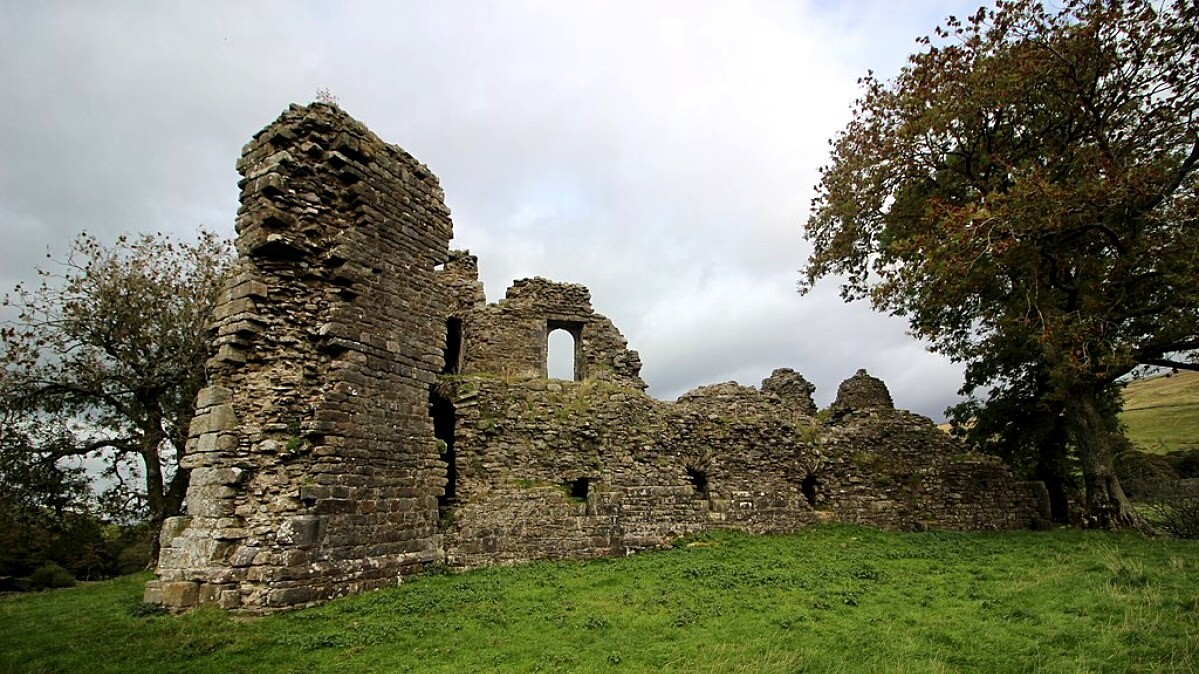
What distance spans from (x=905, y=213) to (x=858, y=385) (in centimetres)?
668

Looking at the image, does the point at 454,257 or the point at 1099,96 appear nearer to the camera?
the point at 1099,96

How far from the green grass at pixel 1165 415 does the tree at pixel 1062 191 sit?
796 inches

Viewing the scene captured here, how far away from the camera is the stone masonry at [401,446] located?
30.7 feet

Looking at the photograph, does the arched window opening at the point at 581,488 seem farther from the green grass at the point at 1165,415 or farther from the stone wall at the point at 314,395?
the green grass at the point at 1165,415

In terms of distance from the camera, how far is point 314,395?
10000 millimetres

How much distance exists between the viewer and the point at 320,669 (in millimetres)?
6918

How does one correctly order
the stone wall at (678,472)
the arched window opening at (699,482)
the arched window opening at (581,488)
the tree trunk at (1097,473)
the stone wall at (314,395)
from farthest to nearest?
the arched window opening at (699,482) < the tree trunk at (1097,473) < the arched window opening at (581,488) < the stone wall at (678,472) < the stone wall at (314,395)

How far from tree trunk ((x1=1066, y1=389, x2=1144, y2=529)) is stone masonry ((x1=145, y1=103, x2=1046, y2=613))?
2379mm

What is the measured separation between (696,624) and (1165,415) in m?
54.7

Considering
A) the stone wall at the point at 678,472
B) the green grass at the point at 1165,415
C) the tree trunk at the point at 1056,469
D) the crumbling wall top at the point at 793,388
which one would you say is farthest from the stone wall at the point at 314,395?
the green grass at the point at 1165,415

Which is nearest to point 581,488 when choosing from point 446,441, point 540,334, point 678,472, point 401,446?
point 678,472

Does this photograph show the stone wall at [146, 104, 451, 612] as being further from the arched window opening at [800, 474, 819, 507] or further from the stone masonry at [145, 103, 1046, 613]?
the arched window opening at [800, 474, 819, 507]

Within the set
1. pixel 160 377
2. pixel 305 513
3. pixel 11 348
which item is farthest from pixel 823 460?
pixel 11 348

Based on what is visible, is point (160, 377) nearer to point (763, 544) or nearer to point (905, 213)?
point (763, 544)
